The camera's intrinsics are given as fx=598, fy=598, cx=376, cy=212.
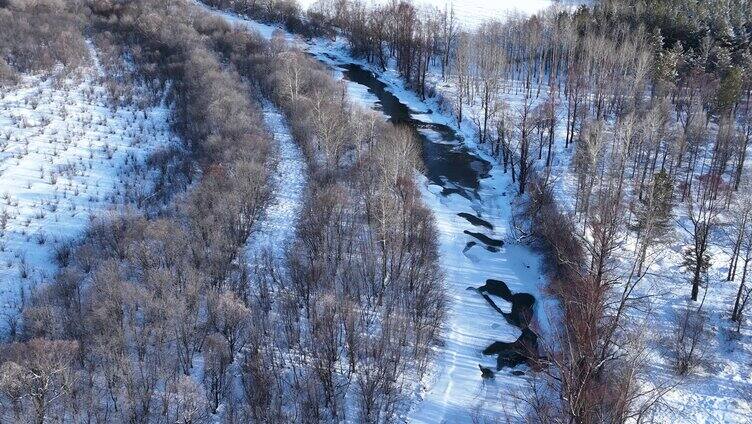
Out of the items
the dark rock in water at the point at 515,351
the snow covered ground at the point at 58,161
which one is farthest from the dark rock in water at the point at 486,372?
the snow covered ground at the point at 58,161

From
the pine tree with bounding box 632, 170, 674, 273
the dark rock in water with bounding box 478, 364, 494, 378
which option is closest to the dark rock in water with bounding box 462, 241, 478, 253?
the pine tree with bounding box 632, 170, 674, 273

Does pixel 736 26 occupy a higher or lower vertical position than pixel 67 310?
higher

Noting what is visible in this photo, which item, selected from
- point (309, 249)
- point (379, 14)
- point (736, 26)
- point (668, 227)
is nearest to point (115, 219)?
point (309, 249)

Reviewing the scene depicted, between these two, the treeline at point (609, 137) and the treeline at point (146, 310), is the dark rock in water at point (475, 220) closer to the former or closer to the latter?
the treeline at point (609, 137)

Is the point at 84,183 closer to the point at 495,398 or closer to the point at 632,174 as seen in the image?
the point at 495,398

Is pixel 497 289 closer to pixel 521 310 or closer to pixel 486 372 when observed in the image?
pixel 521 310

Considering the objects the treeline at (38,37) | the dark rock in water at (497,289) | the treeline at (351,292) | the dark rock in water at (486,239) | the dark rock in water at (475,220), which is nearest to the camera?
the treeline at (351,292)

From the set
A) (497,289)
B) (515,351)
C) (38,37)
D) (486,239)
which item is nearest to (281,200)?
(486,239)
